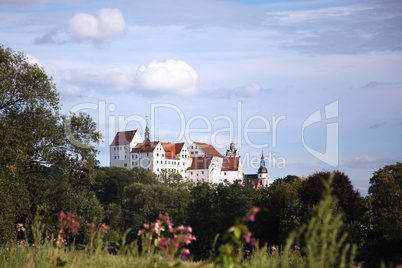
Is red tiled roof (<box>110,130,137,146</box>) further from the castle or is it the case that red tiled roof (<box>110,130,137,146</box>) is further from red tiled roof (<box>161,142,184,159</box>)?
red tiled roof (<box>161,142,184,159</box>)

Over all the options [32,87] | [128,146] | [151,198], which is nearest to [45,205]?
[32,87]

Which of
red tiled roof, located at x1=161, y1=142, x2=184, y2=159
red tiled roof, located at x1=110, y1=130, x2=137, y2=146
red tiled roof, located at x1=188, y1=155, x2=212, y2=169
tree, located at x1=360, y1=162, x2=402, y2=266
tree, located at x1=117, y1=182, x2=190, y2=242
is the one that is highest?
red tiled roof, located at x1=110, y1=130, x2=137, y2=146

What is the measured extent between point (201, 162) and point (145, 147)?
2123cm

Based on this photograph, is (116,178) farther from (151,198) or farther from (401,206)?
(401,206)

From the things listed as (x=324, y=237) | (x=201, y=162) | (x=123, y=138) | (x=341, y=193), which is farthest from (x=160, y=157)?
(x=324, y=237)

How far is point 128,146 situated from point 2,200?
15891 cm

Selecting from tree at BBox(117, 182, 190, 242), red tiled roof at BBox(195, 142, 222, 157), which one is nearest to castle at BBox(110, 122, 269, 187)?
red tiled roof at BBox(195, 142, 222, 157)

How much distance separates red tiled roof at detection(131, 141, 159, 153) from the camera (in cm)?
17450

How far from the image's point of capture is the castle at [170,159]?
174 m

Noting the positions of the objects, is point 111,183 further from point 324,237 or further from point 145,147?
point 324,237

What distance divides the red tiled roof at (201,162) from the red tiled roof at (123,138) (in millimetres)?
24700

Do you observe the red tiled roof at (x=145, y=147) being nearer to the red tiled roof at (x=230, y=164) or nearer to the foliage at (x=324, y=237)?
the red tiled roof at (x=230, y=164)

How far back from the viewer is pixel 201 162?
18075cm

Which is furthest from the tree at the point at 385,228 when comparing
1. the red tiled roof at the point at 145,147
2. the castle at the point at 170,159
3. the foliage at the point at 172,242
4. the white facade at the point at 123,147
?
the white facade at the point at 123,147
